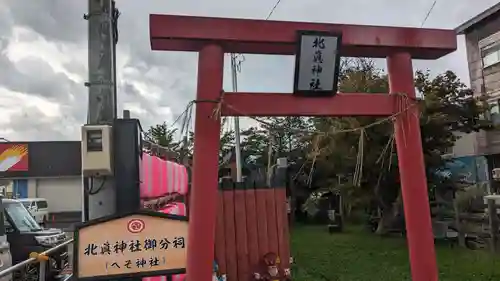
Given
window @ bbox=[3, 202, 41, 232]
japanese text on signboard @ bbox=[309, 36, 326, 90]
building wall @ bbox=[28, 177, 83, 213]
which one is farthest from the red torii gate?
building wall @ bbox=[28, 177, 83, 213]

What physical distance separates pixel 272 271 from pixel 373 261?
12.0 feet

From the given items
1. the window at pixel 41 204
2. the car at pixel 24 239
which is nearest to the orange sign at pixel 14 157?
the window at pixel 41 204

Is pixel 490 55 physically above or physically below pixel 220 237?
above

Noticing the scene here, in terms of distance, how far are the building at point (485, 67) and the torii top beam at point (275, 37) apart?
13677mm

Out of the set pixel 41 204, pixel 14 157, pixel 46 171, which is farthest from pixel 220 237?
pixel 14 157

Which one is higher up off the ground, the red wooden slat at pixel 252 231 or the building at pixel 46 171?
the building at pixel 46 171

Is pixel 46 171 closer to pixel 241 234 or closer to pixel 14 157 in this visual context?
pixel 14 157

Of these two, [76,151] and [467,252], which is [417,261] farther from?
[76,151]

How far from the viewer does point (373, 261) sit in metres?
10.4

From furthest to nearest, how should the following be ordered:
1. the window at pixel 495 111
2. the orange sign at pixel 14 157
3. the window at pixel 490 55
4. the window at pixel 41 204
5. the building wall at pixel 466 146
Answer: the orange sign at pixel 14 157 < the window at pixel 41 204 < the building wall at pixel 466 146 < the window at pixel 490 55 < the window at pixel 495 111

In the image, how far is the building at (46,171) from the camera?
2794 cm

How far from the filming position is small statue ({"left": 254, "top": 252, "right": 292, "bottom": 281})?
7.55m

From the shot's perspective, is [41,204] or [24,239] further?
[41,204]

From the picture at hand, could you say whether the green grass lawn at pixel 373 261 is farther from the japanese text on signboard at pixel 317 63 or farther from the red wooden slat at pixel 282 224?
the japanese text on signboard at pixel 317 63
